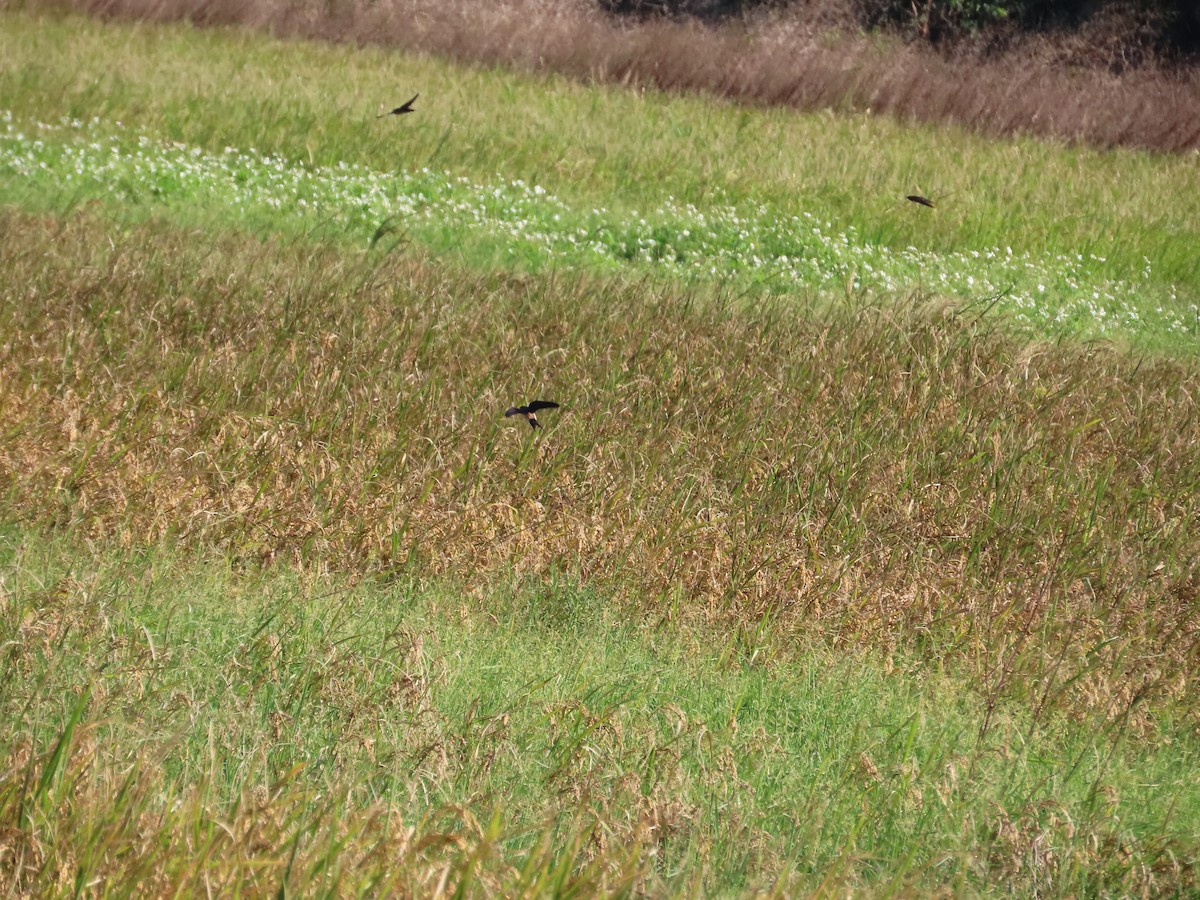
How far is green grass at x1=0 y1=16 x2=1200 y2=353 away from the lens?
9039 millimetres

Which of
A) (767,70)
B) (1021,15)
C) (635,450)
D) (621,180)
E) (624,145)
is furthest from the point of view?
(1021,15)

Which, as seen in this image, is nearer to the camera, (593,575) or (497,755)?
(497,755)

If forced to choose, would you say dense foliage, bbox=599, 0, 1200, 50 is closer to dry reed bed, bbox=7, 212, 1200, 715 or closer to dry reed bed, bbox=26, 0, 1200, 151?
dry reed bed, bbox=26, 0, 1200, 151

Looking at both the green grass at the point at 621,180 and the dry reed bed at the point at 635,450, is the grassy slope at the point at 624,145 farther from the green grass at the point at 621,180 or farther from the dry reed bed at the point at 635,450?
the dry reed bed at the point at 635,450

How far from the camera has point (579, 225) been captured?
9648 mm

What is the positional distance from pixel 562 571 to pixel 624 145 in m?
8.12

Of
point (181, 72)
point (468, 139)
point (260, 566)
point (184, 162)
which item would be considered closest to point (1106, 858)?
point (260, 566)

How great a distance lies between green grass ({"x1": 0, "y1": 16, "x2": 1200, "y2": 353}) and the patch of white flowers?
0.03 metres

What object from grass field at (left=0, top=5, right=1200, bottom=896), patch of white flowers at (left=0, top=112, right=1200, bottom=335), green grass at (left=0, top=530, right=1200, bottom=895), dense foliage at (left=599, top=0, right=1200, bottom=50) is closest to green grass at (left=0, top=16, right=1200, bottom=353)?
patch of white flowers at (left=0, top=112, right=1200, bottom=335)

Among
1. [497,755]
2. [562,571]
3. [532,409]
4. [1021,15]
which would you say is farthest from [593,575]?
[1021,15]

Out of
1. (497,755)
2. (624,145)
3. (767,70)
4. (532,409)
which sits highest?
(497,755)

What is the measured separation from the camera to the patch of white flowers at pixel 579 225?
8930 mm

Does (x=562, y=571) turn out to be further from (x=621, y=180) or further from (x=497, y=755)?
(x=621, y=180)

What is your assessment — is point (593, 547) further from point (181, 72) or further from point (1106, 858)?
point (181, 72)
